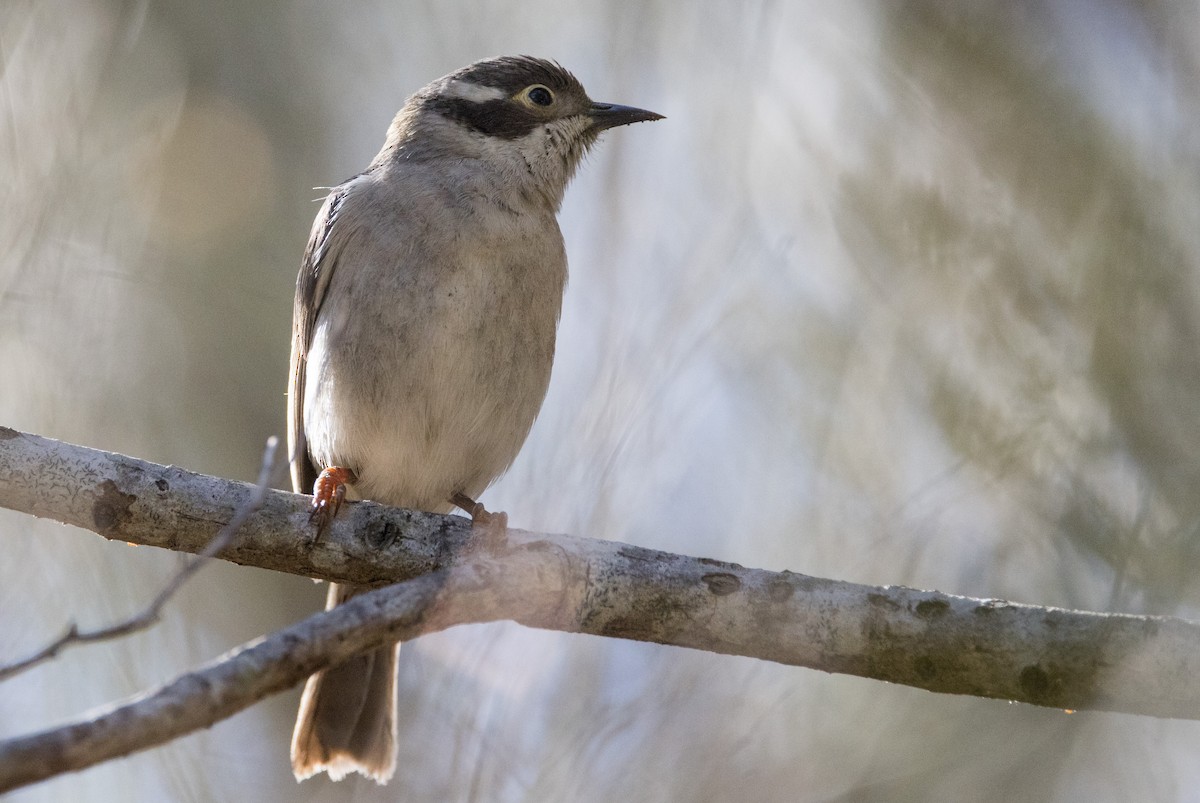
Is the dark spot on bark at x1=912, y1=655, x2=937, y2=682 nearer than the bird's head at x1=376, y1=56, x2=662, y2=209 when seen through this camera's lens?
Yes

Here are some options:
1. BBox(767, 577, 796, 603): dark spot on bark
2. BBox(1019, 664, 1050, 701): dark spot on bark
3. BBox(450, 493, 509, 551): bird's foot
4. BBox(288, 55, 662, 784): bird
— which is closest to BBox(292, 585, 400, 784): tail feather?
BBox(288, 55, 662, 784): bird

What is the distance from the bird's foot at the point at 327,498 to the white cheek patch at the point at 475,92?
7.46 ft

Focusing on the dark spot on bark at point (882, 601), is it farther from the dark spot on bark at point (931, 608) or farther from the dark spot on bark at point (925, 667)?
the dark spot on bark at point (925, 667)

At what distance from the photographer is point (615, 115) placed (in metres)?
6.28

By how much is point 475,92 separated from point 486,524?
2.63 metres

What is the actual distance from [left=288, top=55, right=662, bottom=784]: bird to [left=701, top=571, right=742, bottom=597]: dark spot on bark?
1.34 m

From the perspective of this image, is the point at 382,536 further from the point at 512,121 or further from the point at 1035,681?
the point at 512,121

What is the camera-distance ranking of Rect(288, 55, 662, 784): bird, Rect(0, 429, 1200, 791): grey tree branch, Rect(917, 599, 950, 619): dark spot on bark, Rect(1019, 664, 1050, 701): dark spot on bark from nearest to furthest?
Rect(0, 429, 1200, 791): grey tree branch, Rect(1019, 664, 1050, 701): dark spot on bark, Rect(917, 599, 950, 619): dark spot on bark, Rect(288, 55, 662, 784): bird

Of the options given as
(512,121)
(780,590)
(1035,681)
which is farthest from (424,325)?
(1035,681)

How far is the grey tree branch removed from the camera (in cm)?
366

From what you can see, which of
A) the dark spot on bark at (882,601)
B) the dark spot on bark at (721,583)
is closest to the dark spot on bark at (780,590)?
the dark spot on bark at (721,583)

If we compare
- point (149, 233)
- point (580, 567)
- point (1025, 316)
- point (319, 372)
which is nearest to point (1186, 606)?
point (1025, 316)

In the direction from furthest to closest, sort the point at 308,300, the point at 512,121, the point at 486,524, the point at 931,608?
the point at 512,121
the point at 308,300
the point at 486,524
the point at 931,608

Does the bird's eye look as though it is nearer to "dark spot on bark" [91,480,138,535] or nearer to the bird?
the bird
